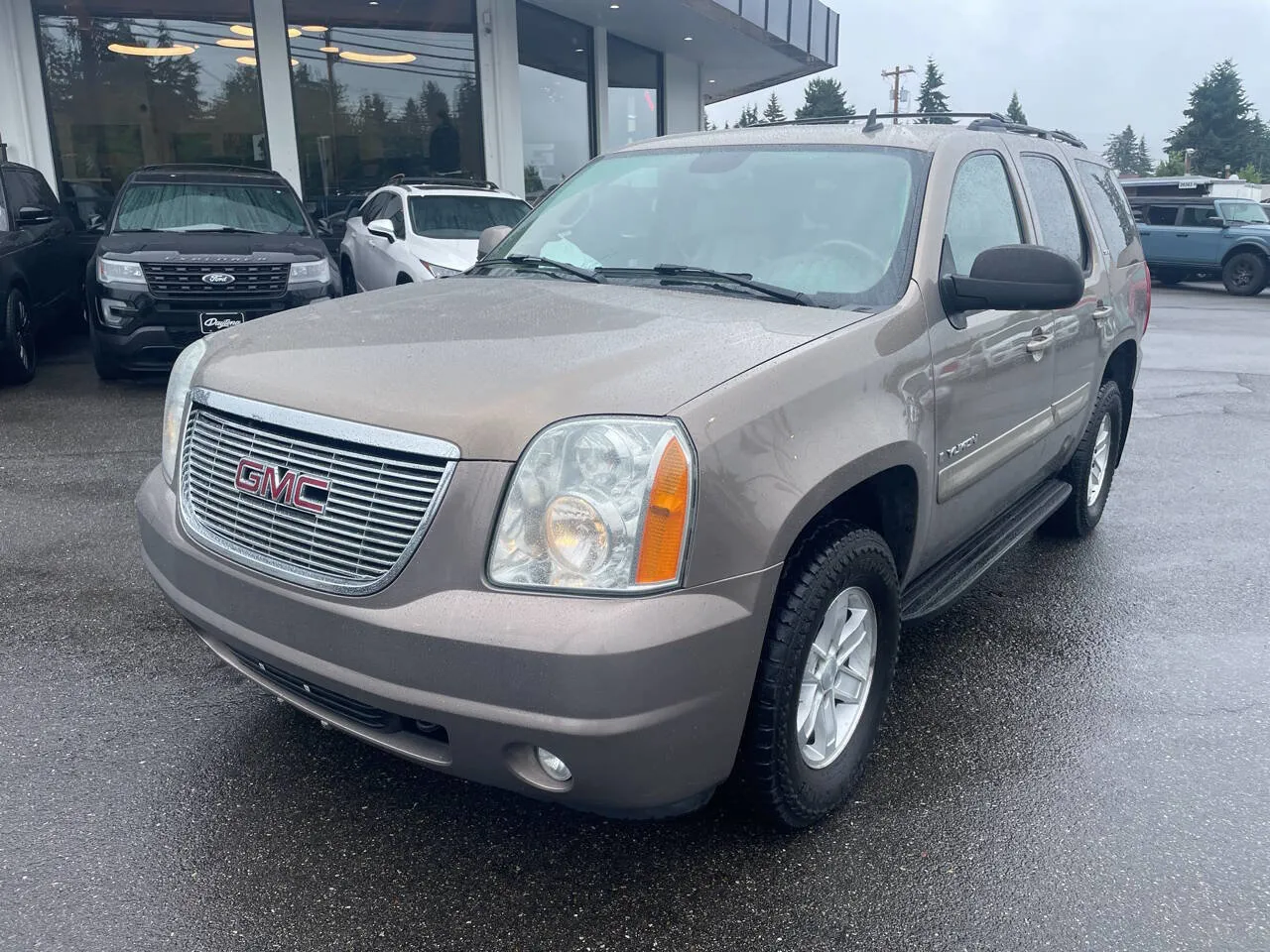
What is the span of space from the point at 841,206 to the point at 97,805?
2784mm

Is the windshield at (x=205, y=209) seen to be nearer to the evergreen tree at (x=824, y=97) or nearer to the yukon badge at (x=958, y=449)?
the yukon badge at (x=958, y=449)

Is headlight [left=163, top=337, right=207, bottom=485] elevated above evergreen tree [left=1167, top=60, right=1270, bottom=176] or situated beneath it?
situated beneath

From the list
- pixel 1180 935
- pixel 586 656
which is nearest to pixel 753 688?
pixel 586 656

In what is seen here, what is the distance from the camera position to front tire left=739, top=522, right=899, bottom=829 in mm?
2414

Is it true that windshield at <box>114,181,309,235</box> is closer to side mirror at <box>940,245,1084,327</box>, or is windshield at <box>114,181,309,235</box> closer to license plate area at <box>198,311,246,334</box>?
license plate area at <box>198,311,246,334</box>

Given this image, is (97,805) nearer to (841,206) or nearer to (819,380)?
(819,380)

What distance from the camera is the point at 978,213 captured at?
3525 mm

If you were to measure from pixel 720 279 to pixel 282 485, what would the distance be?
148 cm

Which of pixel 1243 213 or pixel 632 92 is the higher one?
pixel 632 92

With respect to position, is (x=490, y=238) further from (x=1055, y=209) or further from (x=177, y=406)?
(x=1055, y=209)

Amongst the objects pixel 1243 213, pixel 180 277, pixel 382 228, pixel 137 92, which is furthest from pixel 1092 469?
pixel 1243 213

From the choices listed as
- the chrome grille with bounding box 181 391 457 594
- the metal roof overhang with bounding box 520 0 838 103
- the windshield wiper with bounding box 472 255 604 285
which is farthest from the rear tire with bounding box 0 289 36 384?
the metal roof overhang with bounding box 520 0 838 103

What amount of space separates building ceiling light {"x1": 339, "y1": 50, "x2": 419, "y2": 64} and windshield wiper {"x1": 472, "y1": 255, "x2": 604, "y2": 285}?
41.8 feet

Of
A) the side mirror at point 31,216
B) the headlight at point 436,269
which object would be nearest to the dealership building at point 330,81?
the side mirror at point 31,216
